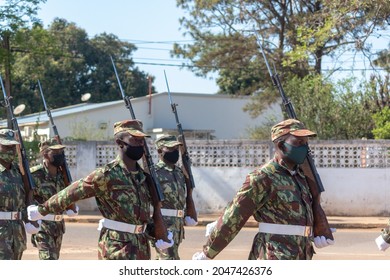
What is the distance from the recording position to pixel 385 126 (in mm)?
19438

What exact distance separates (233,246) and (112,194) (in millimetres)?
7601

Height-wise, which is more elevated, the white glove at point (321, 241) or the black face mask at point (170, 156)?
the black face mask at point (170, 156)

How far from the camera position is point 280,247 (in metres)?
5.59

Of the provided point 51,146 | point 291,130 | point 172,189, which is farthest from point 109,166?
point 51,146

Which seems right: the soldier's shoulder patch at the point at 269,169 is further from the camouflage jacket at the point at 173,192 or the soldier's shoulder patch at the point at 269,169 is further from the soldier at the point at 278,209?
the camouflage jacket at the point at 173,192

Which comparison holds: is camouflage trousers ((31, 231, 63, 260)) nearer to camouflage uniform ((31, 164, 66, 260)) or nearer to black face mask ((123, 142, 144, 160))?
camouflage uniform ((31, 164, 66, 260))

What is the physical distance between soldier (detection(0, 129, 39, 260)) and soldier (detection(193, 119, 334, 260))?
2570 millimetres

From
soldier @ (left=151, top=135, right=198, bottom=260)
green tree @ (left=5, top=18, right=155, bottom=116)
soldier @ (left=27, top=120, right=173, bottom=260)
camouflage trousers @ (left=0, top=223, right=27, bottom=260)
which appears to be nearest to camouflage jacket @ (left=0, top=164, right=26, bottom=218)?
camouflage trousers @ (left=0, top=223, right=27, bottom=260)

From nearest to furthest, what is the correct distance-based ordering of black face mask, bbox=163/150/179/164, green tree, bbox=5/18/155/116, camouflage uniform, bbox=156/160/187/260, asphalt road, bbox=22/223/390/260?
camouflage uniform, bbox=156/160/187/260
black face mask, bbox=163/150/179/164
asphalt road, bbox=22/223/390/260
green tree, bbox=5/18/155/116

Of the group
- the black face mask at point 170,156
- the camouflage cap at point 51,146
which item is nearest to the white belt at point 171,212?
the black face mask at point 170,156

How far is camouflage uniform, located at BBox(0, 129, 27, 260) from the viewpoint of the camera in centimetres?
742

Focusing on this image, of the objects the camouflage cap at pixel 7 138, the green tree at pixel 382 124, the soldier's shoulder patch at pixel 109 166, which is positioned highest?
the camouflage cap at pixel 7 138

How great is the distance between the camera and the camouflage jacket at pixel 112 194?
244 inches

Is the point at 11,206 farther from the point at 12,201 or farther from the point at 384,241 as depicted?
the point at 384,241
